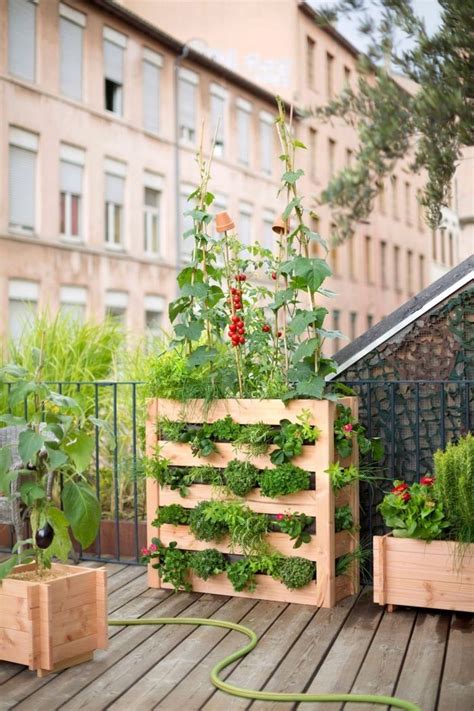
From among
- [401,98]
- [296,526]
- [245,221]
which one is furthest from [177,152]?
[401,98]

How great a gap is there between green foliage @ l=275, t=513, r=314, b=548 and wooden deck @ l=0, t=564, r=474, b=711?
33cm

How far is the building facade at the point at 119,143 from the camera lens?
20.0 meters

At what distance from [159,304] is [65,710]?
2085cm

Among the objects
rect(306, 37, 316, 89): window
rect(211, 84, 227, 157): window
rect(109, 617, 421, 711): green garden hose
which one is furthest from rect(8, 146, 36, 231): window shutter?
rect(109, 617, 421, 711): green garden hose

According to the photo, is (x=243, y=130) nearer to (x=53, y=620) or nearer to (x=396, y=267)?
(x=396, y=267)

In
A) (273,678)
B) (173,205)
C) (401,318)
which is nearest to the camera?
(273,678)

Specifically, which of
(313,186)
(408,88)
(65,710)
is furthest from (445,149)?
(313,186)

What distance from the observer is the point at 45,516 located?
4.20 metres

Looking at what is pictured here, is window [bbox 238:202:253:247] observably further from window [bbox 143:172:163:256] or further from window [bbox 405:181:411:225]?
window [bbox 405:181:411:225]

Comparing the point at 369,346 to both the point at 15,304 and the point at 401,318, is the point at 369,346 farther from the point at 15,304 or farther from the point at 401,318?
the point at 15,304

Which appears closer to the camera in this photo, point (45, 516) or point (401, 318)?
point (45, 516)

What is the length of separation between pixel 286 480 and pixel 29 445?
1.52 m

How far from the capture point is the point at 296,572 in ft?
16.7

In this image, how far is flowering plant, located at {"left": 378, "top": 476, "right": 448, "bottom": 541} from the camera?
4.87 meters
